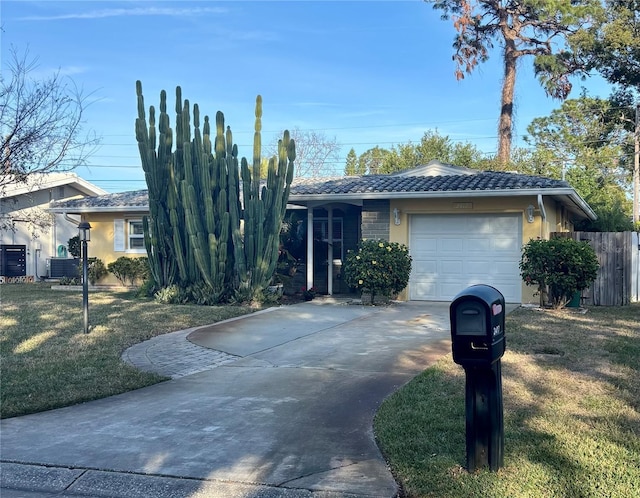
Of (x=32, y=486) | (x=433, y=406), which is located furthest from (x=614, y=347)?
(x=32, y=486)

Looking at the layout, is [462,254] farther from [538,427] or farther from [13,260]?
[13,260]

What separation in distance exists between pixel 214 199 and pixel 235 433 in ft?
30.4

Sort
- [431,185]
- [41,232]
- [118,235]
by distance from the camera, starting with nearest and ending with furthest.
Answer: [431,185] → [118,235] → [41,232]

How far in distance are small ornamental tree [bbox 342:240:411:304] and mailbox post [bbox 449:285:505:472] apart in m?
9.52

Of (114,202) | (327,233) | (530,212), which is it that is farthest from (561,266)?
(114,202)

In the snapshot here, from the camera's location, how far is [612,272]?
595 inches

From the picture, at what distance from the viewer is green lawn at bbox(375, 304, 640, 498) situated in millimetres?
3965

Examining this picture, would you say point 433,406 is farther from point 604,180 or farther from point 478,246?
point 604,180

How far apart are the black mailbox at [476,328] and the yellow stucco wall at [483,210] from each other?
1051 cm

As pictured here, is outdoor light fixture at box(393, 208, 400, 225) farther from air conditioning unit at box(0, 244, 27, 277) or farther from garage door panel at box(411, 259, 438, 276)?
air conditioning unit at box(0, 244, 27, 277)

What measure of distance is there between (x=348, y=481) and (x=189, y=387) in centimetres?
321

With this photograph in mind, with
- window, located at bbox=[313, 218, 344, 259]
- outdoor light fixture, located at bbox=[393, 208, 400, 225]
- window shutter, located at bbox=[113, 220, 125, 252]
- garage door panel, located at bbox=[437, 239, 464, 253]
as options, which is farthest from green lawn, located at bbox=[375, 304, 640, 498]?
window shutter, located at bbox=[113, 220, 125, 252]

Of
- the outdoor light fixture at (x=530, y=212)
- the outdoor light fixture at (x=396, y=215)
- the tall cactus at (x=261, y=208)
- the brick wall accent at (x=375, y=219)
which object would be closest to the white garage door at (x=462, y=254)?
the outdoor light fixture at (x=530, y=212)

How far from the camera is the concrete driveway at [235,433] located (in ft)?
13.9
